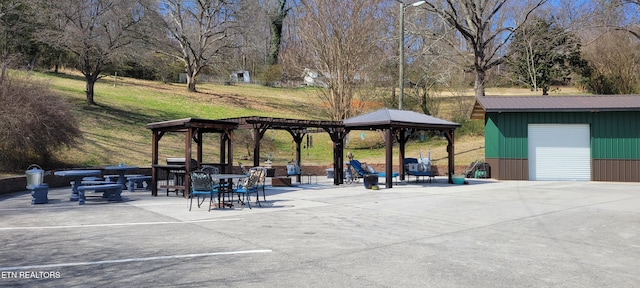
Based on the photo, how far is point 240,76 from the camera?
66.6 meters

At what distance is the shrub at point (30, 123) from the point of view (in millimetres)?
15938

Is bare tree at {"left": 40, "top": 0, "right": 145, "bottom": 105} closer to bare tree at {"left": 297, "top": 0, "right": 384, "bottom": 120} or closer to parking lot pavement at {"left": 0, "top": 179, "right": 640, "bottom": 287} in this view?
bare tree at {"left": 297, "top": 0, "right": 384, "bottom": 120}

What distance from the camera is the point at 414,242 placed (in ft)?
25.0

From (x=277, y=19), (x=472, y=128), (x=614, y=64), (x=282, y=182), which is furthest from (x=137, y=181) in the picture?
(x=277, y=19)

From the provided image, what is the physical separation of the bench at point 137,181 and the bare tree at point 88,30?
13.0 m

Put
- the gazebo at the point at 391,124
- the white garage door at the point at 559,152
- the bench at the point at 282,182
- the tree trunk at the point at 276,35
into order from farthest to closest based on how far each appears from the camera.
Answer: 1. the tree trunk at the point at 276,35
2. the white garage door at the point at 559,152
3. the bench at the point at 282,182
4. the gazebo at the point at 391,124

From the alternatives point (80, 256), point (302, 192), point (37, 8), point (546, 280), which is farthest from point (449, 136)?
point (37, 8)

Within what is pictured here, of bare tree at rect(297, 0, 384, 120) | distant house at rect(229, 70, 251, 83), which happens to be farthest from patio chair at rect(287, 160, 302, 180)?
distant house at rect(229, 70, 251, 83)

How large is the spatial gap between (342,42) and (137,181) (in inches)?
629

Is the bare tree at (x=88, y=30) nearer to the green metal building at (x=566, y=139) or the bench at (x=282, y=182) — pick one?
the bench at (x=282, y=182)

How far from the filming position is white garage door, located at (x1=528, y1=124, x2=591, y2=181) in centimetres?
2064

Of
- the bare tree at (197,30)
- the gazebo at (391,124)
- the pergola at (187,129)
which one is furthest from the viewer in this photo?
the bare tree at (197,30)

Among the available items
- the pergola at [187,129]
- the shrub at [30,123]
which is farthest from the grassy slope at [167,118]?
the pergola at [187,129]

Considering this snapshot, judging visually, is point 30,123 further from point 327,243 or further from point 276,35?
point 276,35
